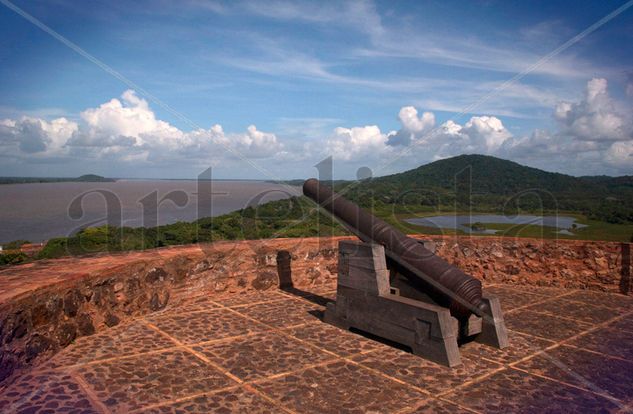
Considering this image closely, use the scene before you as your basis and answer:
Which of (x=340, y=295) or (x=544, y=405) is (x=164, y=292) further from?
(x=544, y=405)

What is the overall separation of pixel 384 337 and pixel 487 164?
97.1 feet

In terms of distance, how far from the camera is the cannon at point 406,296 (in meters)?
4.41

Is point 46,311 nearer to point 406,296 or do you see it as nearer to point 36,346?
point 36,346

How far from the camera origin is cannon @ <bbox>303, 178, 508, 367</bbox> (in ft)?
14.5

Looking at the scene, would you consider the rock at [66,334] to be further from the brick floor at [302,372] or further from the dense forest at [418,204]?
the dense forest at [418,204]

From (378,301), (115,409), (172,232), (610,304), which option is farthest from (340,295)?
(172,232)

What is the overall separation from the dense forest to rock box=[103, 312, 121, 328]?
2.34 m

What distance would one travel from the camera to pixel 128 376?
3775 millimetres

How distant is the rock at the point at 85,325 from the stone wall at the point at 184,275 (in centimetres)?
1

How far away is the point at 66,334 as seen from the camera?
4457 millimetres

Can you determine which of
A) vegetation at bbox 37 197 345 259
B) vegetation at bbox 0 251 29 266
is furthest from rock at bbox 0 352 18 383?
vegetation at bbox 0 251 29 266

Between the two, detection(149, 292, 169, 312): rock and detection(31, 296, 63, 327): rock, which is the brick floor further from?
detection(31, 296, 63, 327): rock

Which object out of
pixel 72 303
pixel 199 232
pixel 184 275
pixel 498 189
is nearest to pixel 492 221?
pixel 498 189

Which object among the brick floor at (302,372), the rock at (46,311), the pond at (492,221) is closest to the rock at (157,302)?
the brick floor at (302,372)
